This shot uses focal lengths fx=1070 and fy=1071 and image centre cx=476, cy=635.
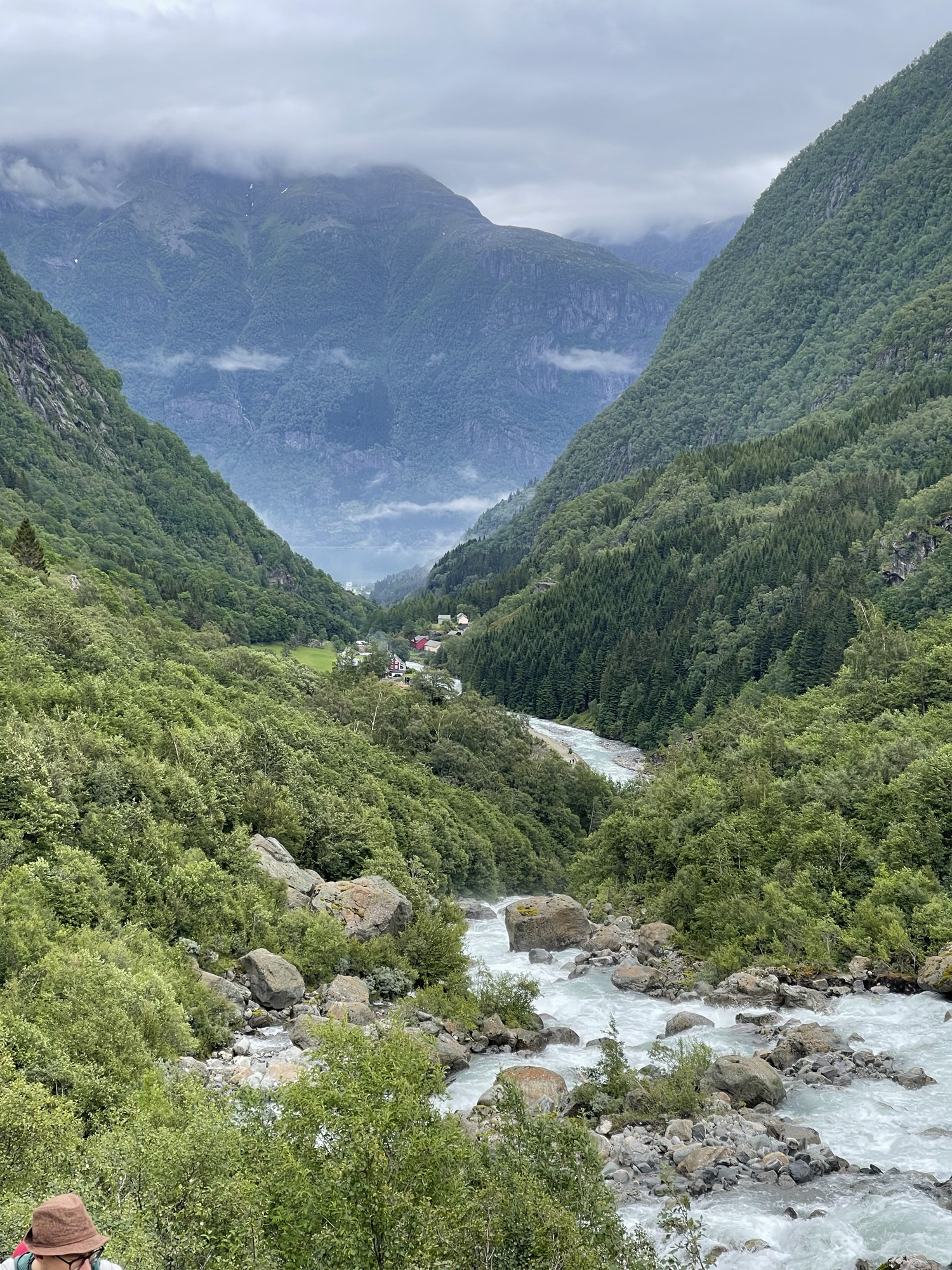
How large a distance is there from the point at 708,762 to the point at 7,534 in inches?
3054

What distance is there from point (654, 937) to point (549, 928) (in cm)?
631

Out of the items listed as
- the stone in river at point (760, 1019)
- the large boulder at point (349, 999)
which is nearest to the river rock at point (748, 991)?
the stone in river at point (760, 1019)

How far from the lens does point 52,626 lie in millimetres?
64750

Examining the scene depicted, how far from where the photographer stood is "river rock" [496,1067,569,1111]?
35.6 metres

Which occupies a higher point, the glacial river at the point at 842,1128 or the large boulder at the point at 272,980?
the large boulder at the point at 272,980

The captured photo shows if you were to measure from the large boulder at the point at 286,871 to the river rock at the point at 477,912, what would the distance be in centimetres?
1991

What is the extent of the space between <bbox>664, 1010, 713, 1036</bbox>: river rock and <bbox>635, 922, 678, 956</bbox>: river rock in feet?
46.0

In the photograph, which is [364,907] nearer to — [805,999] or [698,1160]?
[805,999]

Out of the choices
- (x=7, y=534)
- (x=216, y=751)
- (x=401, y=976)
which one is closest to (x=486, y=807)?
(x=216, y=751)

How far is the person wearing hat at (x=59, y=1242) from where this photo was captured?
1154 centimetres

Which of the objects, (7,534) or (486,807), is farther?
(7,534)

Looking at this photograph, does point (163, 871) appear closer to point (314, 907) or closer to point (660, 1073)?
point (314, 907)

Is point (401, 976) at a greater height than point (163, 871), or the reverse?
point (163, 871)

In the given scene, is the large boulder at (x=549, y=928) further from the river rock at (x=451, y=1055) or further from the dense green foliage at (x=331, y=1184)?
the dense green foliage at (x=331, y=1184)
